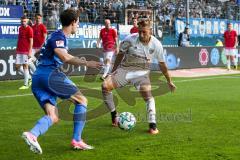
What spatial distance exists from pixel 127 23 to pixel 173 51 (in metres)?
2.70

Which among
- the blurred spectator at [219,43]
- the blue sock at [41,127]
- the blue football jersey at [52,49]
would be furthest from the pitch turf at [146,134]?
the blurred spectator at [219,43]

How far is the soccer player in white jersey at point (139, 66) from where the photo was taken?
8422 millimetres

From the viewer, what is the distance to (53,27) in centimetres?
2020

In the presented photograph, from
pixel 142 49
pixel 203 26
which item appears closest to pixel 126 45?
pixel 142 49

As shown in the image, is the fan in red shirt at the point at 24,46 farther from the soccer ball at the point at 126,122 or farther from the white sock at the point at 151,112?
the white sock at the point at 151,112

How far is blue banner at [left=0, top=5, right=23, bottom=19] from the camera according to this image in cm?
1807

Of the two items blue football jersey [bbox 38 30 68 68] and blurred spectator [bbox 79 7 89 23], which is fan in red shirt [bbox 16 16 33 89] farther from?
blue football jersey [bbox 38 30 68 68]

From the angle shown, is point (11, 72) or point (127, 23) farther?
point (127, 23)

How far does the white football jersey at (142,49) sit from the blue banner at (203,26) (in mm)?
18525

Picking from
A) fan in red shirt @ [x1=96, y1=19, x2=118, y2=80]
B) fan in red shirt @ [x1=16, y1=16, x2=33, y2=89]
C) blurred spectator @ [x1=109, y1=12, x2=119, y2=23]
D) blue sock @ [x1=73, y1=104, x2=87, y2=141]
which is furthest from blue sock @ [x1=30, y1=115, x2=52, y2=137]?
blurred spectator @ [x1=109, y1=12, x2=119, y2=23]

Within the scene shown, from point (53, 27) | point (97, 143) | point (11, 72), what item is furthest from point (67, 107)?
point (53, 27)

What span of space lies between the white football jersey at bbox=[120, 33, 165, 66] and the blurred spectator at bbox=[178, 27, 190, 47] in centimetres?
1728

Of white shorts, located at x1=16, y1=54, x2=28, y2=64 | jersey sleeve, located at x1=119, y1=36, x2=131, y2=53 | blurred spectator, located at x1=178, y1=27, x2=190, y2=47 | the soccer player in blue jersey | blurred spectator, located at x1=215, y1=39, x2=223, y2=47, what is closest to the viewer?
the soccer player in blue jersey

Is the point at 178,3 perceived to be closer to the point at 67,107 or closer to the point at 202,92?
the point at 202,92
